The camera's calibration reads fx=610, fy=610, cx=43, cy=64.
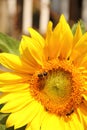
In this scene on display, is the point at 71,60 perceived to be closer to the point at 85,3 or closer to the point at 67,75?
the point at 67,75

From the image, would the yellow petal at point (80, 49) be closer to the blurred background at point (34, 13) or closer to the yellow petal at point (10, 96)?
the yellow petal at point (10, 96)

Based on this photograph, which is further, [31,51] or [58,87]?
[58,87]

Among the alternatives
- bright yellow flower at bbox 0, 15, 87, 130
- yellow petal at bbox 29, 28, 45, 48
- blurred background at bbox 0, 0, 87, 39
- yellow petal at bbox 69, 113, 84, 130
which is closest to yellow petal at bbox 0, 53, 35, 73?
bright yellow flower at bbox 0, 15, 87, 130

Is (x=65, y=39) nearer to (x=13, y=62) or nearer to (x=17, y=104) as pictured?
(x=13, y=62)

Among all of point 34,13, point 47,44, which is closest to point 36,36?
point 47,44

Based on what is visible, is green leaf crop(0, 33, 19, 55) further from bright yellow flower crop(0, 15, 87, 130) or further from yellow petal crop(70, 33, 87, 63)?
yellow petal crop(70, 33, 87, 63)

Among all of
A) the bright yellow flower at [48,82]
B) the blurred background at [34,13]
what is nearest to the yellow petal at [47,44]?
the bright yellow flower at [48,82]

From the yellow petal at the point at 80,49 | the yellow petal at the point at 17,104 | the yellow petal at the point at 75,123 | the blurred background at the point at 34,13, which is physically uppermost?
the blurred background at the point at 34,13

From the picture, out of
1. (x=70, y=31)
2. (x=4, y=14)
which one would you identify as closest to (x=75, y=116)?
(x=70, y=31)
